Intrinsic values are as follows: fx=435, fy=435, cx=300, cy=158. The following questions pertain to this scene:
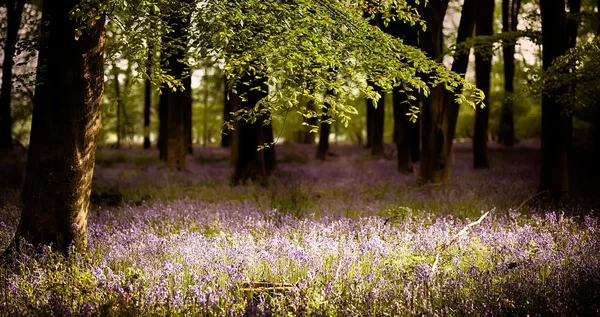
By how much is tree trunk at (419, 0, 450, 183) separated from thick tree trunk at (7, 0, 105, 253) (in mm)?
A: 7490

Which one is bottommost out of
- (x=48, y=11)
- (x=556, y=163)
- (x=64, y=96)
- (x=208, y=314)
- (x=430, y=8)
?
(x=208, y=314)

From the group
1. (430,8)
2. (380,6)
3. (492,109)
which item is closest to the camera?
(380,6)

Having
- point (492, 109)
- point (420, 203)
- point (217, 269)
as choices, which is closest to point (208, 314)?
point (217, 269)

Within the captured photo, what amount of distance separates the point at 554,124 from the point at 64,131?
8.03 m

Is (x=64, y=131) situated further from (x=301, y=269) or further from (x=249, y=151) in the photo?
(x=249, y=151)

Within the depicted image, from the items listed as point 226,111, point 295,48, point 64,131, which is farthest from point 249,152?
point 295,48

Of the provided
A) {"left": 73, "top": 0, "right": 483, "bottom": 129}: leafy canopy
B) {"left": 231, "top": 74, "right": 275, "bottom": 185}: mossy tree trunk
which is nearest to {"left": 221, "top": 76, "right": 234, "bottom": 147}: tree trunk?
{"left": 73, "top": 0, "right": 483, "bottom": 129}: leafy canopy

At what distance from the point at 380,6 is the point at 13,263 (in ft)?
15.2

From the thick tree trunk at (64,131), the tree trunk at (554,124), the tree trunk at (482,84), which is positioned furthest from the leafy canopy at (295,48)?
the tree trunk at (482,84)

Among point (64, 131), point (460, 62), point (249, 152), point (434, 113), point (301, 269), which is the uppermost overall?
point (460, 62)

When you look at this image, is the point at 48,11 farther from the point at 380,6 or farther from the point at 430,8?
the point at 430,8

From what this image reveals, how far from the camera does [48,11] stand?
478 cm

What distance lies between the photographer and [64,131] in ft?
14.6

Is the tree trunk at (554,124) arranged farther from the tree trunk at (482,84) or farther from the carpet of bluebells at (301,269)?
the tree trunk at (482,84)
